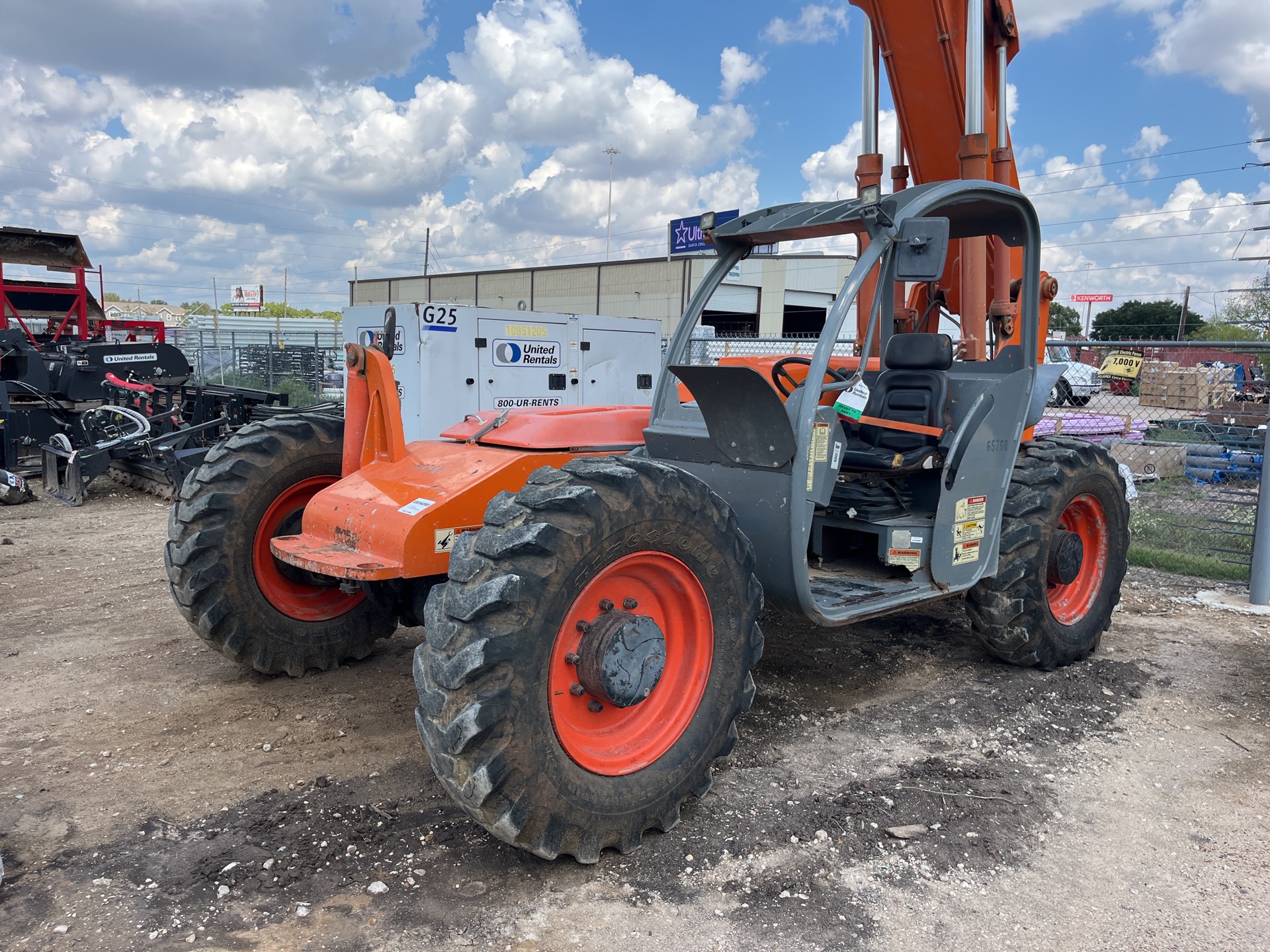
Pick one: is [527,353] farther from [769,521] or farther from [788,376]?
[769,521]

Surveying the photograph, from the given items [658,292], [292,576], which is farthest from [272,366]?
[292,576]

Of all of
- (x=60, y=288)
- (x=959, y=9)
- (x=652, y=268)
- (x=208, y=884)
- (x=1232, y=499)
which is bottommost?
(x=208, y=884)

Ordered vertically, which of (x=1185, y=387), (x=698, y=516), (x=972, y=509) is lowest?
(x=972, y=509)

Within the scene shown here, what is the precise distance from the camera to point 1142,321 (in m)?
58.4

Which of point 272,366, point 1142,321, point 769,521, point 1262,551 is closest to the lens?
point 769,521

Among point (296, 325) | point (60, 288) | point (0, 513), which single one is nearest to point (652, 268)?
point (296, 325)

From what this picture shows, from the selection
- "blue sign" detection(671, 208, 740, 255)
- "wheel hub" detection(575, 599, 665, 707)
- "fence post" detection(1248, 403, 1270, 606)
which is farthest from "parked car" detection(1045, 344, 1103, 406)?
"wheel hub" detection(575, 599, 665, 707)

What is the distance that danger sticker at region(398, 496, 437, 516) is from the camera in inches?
149

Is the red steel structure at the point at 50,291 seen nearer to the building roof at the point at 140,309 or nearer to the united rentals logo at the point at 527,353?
the united rentals logo at the point at 527,353

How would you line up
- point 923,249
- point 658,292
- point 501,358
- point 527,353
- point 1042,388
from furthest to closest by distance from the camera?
point 658,292 < point 527,353 < point 501,358 < point 1042,388 < point 923,249

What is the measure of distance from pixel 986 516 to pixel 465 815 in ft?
9.40

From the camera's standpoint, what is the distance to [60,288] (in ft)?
Answer: 49.4

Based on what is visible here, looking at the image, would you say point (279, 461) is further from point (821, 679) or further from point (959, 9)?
point (959, 9)

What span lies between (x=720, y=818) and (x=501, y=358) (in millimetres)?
9917
